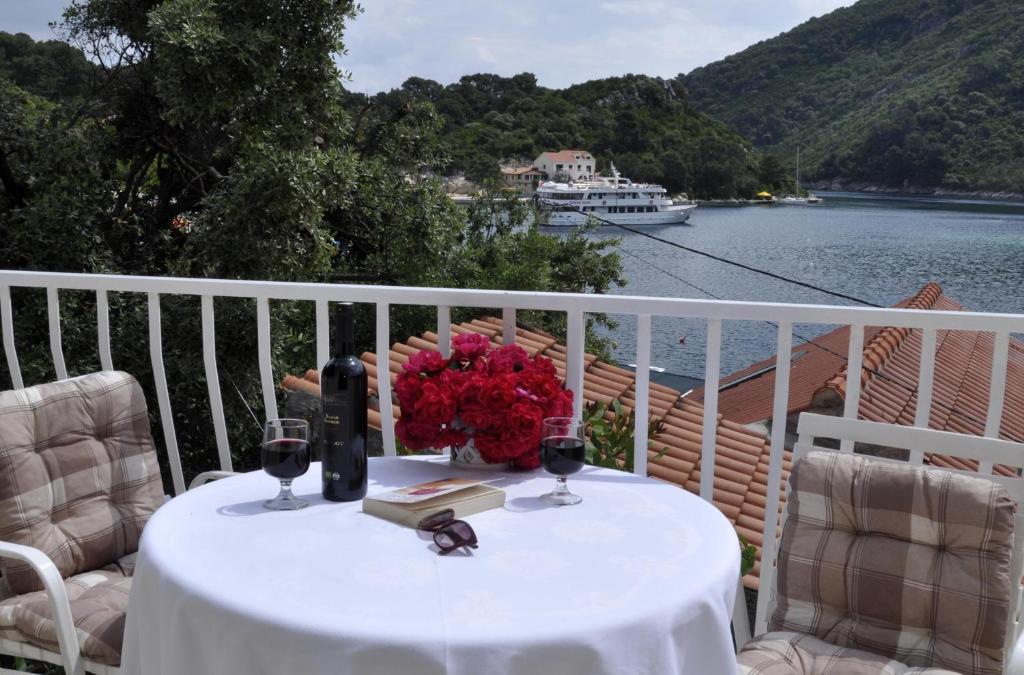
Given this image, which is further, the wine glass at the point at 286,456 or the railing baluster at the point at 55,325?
the railing baluster at the point at 55,325

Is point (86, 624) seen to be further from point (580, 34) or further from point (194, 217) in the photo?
point (580, 34)

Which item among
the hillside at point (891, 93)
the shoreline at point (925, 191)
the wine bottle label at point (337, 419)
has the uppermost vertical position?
the hillside at point (891, 93)

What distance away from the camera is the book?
1604 millimetres

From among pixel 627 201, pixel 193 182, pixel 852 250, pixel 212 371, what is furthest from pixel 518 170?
pixel 852 250

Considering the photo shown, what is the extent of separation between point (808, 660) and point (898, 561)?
28 cm

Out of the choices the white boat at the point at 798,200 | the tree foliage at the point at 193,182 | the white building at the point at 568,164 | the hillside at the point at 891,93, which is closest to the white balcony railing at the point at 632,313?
Result: the tree foliage at the point at 193,182

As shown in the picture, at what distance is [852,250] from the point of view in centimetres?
3525

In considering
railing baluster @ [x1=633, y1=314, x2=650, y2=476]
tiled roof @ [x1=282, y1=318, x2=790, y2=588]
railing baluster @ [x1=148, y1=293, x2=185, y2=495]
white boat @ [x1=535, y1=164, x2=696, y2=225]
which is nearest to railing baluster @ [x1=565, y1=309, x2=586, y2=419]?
railing baluster @ [x1=633, y1=314, x2=650, y2=476]

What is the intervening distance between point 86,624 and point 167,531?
554 millimetres

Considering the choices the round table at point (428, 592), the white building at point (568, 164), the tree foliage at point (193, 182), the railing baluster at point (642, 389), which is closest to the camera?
the round table at point (428, 592)

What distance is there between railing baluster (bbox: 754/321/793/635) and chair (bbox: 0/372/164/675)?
1.57 m

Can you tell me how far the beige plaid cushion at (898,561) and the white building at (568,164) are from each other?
17938 mm

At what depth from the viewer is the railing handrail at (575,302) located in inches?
85.4

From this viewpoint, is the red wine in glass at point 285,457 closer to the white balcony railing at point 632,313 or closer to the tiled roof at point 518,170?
the white balcony railing at point 632,313
